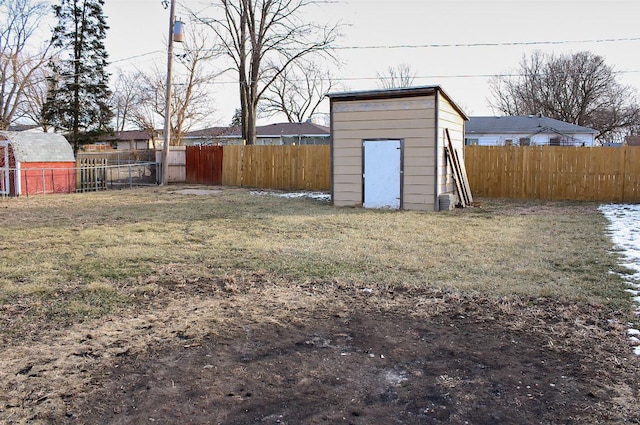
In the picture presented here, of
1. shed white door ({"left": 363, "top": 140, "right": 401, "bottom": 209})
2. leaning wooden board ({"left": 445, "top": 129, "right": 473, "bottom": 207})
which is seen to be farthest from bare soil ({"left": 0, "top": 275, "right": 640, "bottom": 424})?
leaning wooden board ({"left": 445, "top": 129, "right": 473, "bottom": 207})

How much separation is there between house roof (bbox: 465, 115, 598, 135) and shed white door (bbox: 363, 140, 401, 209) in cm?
1948

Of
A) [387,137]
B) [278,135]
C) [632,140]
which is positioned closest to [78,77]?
[278,135]

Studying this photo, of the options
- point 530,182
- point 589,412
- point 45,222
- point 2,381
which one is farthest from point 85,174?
point 589,412

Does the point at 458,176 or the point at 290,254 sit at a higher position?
the point at 458,176

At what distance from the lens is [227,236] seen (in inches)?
316

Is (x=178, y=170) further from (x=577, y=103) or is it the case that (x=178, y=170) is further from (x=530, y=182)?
(x=577, y=103)

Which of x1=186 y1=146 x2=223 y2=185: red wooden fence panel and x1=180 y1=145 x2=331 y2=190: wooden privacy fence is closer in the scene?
x1=180 y1=145 x2=331 y2=190: wooden privacy fence

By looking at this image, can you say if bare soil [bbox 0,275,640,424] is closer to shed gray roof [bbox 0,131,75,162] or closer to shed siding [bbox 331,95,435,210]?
shed siding [bbox 331,95,435,210]

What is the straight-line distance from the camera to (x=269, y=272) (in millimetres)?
5672

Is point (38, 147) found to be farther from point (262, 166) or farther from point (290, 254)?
point (290, 254)

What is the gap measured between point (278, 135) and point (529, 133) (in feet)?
52.5

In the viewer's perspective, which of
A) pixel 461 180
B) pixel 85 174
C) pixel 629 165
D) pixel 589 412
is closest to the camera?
pixel 589 412

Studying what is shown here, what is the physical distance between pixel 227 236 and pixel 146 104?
27.4 metres

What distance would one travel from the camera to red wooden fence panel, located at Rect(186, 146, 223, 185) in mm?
20406
